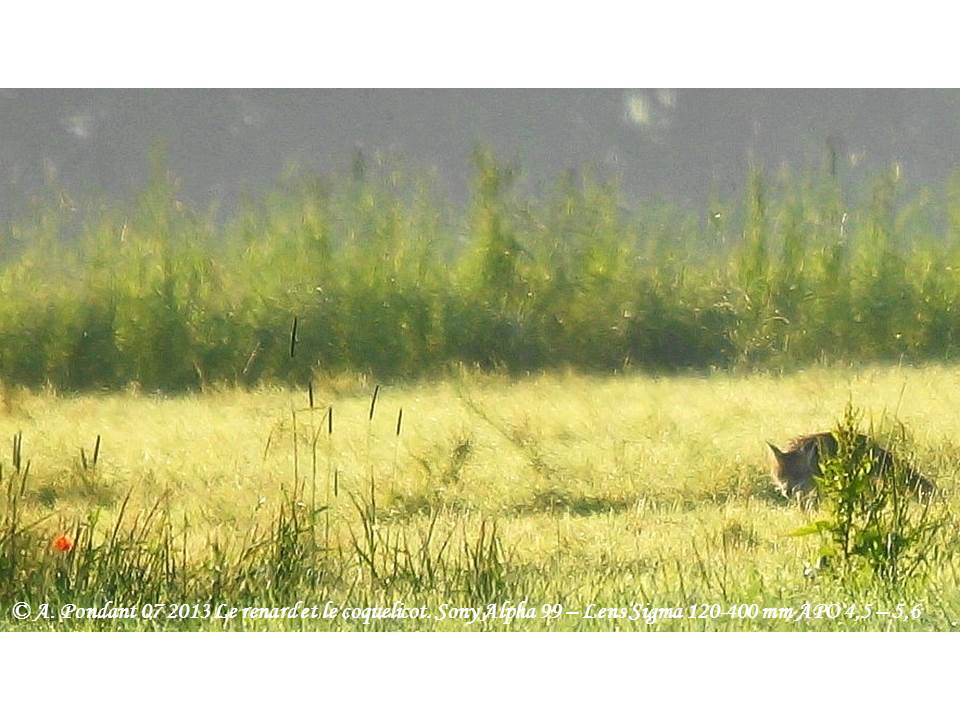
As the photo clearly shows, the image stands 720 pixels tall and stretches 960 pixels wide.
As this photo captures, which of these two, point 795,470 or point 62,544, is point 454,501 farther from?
point 62,544

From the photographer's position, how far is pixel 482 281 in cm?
581

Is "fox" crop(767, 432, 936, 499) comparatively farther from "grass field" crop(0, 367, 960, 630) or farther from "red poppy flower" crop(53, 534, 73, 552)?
"red poppy flower" crop(53, 534, 73, 552)

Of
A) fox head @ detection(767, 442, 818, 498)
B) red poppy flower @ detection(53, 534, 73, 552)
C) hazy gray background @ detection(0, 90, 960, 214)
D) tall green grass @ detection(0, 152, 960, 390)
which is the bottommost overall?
red poppy flower @ detection(53, 534, 73, 552)

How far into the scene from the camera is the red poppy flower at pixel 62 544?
17.6 ft

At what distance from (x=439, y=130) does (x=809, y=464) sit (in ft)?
7.02

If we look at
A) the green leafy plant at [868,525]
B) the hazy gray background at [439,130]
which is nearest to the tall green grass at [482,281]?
the hazy gray background at [439,130]

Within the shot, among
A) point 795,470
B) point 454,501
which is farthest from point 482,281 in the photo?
point 795,470

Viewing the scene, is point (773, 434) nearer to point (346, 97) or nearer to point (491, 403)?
point (491, 403)

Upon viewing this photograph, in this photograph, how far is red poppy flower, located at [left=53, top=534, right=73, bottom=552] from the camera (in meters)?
5.38

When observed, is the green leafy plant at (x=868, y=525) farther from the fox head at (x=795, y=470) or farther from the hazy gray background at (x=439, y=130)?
the hazy gray background at (x=439, y=130)

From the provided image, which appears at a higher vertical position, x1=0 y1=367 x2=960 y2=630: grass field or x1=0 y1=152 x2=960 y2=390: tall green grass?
x1=0 y1=152 x2=960 y2=390: tall green grass

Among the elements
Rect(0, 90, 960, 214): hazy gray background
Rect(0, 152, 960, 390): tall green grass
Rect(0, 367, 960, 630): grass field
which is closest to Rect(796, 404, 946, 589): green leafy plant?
Rect(0, 367, 960, 630): grass field

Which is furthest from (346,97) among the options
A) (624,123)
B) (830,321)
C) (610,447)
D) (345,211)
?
(830,321)

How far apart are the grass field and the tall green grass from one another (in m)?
0.15
